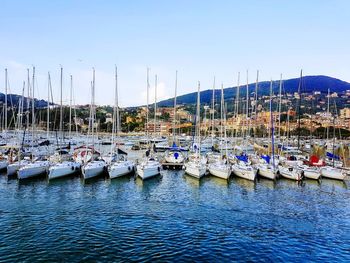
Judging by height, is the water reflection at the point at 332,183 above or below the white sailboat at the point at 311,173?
below

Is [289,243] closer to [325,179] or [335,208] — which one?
[335,208]

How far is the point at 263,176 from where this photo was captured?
38906 millimetres

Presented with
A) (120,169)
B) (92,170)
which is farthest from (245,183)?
(92,170)

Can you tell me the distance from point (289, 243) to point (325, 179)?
23079 millimetres

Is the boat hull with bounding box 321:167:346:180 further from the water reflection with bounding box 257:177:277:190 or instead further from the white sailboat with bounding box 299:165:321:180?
the water reflection with bounding box 257:177:277:190

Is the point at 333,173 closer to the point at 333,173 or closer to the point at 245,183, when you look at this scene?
the point at 333,173

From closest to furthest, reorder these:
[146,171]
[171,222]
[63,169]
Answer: [171,222] < [63,169] < [146,171]

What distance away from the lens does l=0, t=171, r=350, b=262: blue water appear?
1702 centimetres

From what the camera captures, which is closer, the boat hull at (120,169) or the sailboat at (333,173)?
the boat hull at (120,169)

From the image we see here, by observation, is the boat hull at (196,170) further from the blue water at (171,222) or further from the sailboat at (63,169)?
the sailboat at (63,169)

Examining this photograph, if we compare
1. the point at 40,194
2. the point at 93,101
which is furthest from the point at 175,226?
the point at 93,101

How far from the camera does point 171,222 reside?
72.1 feet

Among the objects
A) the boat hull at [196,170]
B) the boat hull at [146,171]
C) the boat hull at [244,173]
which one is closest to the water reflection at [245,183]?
the boat hull at [244,173]

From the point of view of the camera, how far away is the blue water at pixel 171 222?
17016 mm
